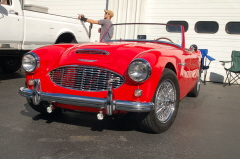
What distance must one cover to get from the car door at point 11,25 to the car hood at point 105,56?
3020 millimetres

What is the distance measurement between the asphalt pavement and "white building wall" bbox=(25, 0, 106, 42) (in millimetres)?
6325

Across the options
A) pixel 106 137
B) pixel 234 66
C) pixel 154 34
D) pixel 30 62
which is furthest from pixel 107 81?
pixel 234 66

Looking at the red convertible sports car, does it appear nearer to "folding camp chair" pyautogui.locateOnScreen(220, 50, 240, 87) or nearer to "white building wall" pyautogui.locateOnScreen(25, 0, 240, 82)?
"white building wall" pyautogui.locateOnScreen(25, 0, 240, 82)

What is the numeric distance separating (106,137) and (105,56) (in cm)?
88

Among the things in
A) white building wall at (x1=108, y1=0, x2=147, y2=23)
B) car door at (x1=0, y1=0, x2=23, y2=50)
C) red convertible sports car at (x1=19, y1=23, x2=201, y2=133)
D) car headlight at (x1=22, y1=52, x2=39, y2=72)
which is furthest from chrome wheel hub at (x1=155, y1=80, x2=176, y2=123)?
white building wall at (x1=108, y1=0, x2=147, y2=23)

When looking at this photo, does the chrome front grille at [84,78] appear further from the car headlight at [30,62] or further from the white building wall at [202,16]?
the white building wall at [202,16]

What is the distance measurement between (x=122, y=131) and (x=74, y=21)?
4931 mm

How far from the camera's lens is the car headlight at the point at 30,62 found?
3425 mm

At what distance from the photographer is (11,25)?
6.11m

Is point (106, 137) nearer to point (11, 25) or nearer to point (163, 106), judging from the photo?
point (163, 106)

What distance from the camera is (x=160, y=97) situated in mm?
3389

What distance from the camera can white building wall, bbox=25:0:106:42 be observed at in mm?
10344

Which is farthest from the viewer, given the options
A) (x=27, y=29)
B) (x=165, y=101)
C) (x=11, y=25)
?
(x=27, y=29)

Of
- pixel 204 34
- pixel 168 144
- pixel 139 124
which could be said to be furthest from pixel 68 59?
pixel 204 34
